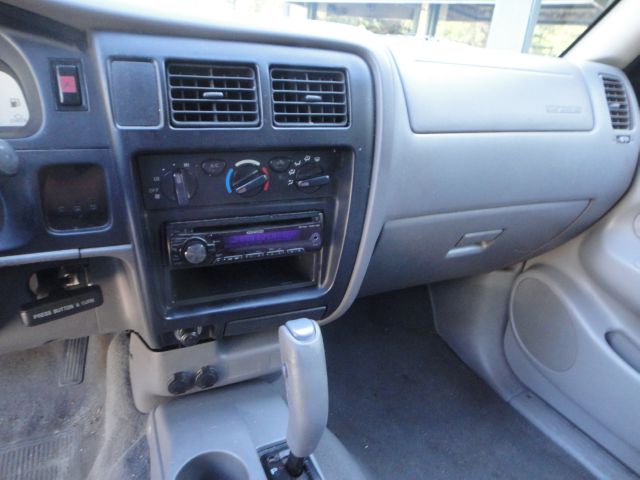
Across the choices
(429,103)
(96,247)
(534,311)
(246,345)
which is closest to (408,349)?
(534,311)

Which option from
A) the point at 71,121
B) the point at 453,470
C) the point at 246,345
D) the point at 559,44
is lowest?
the point at 453,470

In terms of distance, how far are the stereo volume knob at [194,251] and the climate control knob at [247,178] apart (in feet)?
0.38

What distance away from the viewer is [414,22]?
1.92 meters

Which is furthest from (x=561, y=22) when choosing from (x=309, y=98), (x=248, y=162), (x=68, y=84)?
(x=68, y=84)

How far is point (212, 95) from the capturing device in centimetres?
72

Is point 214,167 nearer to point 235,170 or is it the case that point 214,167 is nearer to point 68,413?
point 235,170

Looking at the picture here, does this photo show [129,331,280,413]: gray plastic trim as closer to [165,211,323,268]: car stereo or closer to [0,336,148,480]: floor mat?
[0,336,148,480]: floor mat

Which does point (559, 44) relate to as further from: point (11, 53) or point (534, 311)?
point (11, 53)

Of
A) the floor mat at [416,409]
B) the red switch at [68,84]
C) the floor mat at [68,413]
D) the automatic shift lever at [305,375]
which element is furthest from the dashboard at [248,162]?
the floor mat at [416,409]

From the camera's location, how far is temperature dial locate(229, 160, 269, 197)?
0.79m

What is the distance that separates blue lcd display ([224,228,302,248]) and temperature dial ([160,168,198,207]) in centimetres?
11

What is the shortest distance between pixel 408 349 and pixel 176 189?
53.1 inches

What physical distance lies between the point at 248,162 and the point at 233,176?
4cm

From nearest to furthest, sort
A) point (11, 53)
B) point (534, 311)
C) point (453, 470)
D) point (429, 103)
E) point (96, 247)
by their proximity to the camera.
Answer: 1. point (11, 53)
2. point (96, 247)
3. point (429, 103)
4. point (453, 470)
5. point (534, 311)
